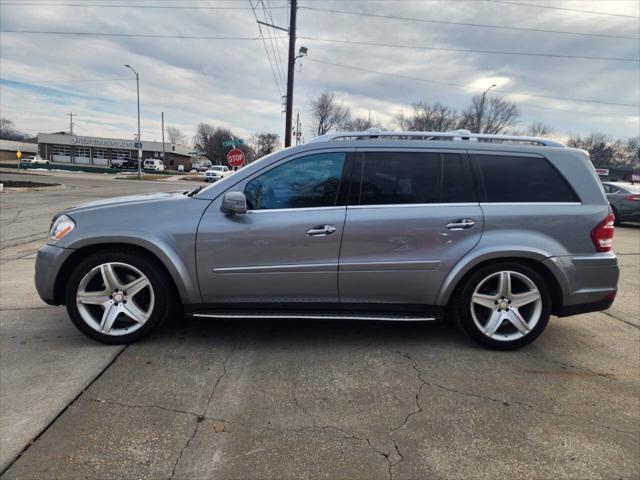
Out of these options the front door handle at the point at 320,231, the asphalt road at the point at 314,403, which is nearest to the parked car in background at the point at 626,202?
the asphalt road at the point at 314,403

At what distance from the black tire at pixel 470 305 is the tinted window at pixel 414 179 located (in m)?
0.61

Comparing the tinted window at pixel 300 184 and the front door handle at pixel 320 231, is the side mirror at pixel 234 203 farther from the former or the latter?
the front door handle at pixel 320 231

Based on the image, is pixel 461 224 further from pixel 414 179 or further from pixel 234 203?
pixel 234 203

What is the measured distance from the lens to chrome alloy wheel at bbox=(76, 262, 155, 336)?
3318 millimetres

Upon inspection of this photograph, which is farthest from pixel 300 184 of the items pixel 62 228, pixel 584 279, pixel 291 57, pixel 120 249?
pixel 291 57

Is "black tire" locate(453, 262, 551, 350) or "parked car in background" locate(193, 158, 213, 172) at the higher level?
"parked car in background" locate(193, 158, 213, 172)

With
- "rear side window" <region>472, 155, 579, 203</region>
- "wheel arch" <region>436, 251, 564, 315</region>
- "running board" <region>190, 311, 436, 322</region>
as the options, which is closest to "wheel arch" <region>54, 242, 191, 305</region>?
"running board" <region>190, 311, 436, 322</region>

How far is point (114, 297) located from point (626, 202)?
1517 centimetres

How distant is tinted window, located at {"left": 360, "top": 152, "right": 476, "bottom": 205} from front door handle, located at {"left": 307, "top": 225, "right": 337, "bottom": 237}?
15.0 inches

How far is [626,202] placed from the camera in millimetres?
13117

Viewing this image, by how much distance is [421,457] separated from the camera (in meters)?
2.22

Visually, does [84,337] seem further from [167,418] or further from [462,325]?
[462,325]

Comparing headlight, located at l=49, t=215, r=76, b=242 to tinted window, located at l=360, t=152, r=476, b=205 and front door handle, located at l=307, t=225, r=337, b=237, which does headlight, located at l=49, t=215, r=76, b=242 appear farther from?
tinted window, located at l=360, t=152, r=476, b=205

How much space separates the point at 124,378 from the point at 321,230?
1799mm
